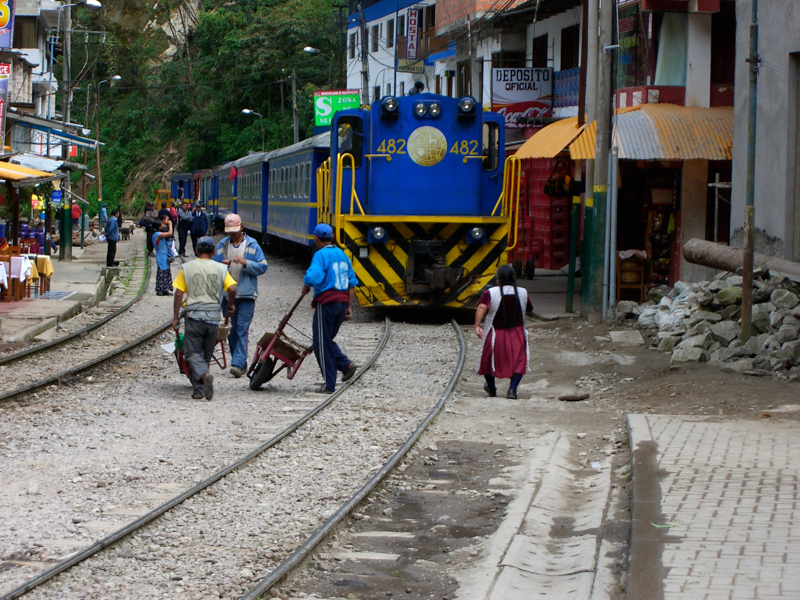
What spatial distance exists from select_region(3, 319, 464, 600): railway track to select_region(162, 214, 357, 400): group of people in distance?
4.65 ft

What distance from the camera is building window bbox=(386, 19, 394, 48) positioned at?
44.7m

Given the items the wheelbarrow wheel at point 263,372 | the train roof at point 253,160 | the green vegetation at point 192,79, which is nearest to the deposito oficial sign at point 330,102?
the train roof at point 253,160

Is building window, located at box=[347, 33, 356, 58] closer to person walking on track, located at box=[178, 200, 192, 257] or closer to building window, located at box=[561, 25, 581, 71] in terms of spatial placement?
person walking on track, located at box=[178, 200, 192, 257]

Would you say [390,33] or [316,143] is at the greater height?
[390,33]

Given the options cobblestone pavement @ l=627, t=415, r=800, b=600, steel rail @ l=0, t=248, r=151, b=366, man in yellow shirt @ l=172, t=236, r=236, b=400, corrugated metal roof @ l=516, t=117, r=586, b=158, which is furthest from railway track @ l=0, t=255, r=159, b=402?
corrugated metal roof @ l=516, t=117, r=586, b=158

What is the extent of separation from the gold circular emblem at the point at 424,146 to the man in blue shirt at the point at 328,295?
5881 millimetres

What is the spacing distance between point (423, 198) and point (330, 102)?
69.2 ft

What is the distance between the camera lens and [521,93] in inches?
964

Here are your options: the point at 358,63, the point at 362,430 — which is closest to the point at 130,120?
the point at 358,63

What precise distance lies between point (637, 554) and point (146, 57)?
7489 cm

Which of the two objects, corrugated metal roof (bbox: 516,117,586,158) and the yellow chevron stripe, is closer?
corrugated metal roof (bbox: 516,117,586,158)

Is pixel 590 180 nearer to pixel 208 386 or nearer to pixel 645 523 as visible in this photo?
pixel 208 386

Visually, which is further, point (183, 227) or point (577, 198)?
point (183, 227)

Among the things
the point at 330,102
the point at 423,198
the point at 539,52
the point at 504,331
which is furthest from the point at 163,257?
the point at 330,102
